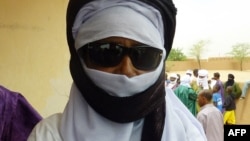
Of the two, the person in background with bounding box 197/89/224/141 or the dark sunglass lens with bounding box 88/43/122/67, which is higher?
the dark sunglass lens with bounding box 88/43/122/67

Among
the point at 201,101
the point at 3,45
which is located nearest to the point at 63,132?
the point at 3,45

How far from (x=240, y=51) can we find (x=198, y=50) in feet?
3.83

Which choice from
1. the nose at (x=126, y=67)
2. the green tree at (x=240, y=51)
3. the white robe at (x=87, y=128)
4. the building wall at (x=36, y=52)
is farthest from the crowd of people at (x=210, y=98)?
the nose at (x=126, y=67)

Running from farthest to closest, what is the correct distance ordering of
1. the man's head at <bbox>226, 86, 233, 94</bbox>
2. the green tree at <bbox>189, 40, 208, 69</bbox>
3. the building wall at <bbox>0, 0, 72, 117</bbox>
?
1. the green tree at <bbox>189, 40, 208, 69</bbox>
2. the man's head at <bbox>226, 86, 233, 94</bbox>
3. the building wall at <bbox>0, 0, 72, 117</bbox>

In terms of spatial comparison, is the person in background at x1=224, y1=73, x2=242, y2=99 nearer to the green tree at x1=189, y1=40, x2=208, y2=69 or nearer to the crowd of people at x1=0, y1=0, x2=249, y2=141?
the green tree at x1=189, y1=40, x2=208, y2=69

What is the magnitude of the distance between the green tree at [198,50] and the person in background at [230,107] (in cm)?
345

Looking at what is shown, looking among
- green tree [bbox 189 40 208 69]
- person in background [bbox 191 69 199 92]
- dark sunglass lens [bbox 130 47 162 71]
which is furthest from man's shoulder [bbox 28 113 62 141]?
green tree [bbox 189 40 208 69]

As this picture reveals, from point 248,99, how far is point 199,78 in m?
1.13

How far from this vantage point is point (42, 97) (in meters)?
4.03

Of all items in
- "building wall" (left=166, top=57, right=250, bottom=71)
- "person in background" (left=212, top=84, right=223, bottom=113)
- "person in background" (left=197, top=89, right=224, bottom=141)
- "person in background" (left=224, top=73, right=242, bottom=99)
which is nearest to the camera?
"person in background" (left=197, top=89, right=224, bottom=141)

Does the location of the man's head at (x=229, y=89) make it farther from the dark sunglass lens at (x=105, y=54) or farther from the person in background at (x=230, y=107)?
the dark sunglass lens at (x=105, y=54)

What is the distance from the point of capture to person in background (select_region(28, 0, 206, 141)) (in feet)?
3.67

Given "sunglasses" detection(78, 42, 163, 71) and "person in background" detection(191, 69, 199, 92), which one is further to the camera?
"person in background" detection(191, 69, 199, 92)

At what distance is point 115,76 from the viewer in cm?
112
